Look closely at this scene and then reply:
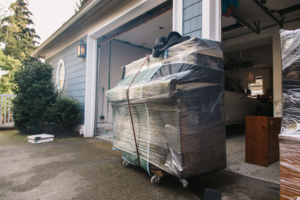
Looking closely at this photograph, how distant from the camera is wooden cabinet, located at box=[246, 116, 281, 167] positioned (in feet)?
7.54

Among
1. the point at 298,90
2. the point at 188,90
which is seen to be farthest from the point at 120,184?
the point at 298,90

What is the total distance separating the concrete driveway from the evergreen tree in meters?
16.9

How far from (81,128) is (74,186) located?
11.7ft

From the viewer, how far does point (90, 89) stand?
203 inches

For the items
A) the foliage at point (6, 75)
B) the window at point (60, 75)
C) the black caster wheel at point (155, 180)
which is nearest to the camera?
the black caster wheel at point (155, 180)

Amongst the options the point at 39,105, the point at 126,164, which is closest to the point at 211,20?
the point at 126,164

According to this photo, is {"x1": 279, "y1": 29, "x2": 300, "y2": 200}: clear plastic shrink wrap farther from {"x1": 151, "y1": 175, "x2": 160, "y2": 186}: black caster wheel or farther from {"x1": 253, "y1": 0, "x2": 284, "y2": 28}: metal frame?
{"x1": 253, "y1": 0, "x2": 284, "y2": 28}: metal frame

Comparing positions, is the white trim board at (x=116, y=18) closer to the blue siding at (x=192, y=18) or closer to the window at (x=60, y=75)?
the blue siding at (x=192, y=18)

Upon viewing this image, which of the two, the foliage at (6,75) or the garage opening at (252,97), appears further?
the foliage at (6,75)

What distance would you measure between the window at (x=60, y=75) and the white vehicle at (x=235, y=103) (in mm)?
5690

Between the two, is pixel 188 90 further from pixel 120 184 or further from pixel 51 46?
pixel 51 46

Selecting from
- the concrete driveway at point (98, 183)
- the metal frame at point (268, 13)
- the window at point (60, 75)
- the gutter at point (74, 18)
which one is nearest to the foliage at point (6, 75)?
the window at point (60, 75)

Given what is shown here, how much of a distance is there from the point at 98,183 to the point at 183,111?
1288 millimetres

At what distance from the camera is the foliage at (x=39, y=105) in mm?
4965
